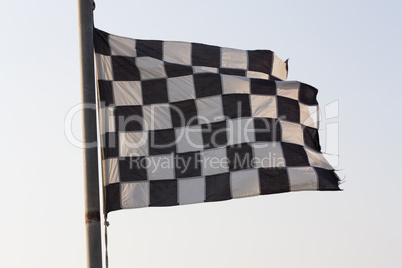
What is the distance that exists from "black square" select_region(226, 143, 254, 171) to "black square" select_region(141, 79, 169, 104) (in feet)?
3.71

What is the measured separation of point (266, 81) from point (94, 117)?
285 cm

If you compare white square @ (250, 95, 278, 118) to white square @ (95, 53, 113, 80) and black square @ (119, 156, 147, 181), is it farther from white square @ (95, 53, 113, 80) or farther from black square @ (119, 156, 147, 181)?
white square @ (95, 53, 113, 80)

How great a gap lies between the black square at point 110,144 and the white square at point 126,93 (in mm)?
498

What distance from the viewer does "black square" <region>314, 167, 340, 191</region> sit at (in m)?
9.12

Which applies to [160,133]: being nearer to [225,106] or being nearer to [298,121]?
[225,106]

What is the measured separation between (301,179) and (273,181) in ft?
1.31

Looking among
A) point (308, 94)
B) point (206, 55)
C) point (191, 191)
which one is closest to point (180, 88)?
point (206, 55)

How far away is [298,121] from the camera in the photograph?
977cm

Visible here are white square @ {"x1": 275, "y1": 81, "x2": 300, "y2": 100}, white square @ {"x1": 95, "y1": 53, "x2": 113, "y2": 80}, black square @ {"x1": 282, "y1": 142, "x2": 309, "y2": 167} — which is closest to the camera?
white square @ {"x1": 95, "y1": 53, "x2": 113, "y2": 80}

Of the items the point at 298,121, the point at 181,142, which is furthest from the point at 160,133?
the point at 298,121

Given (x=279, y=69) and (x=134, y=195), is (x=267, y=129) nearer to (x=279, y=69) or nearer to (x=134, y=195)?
(x=279, y=69)

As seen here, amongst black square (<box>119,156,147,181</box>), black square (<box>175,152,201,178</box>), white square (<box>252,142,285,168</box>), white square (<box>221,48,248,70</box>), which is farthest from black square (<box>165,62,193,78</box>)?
white square (<box>252,142,285,168</box>)

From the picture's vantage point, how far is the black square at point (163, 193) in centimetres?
876

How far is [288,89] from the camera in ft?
32.1
